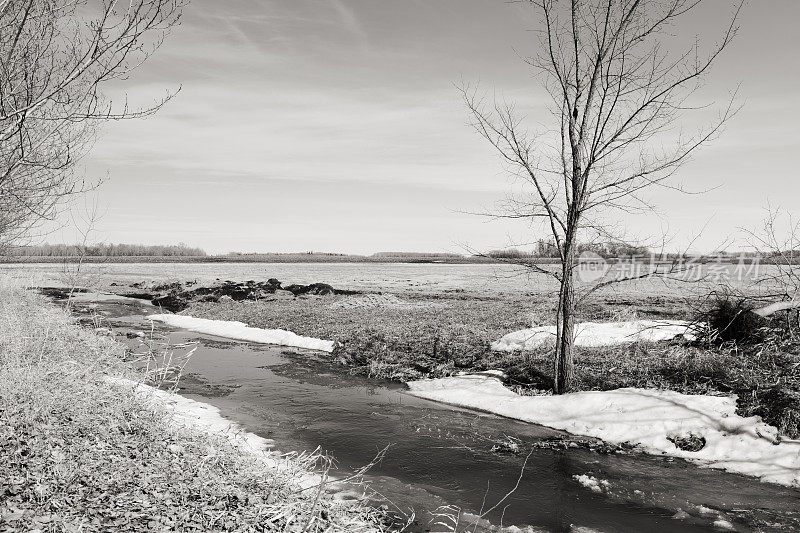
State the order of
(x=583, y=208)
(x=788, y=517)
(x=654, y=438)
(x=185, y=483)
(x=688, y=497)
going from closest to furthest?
(x=185, y=483)
(x=788, y=517)
(x=688, y=497)
(x=654, y=438)
(x=583, y=208)

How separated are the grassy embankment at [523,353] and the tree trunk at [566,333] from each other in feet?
1.62

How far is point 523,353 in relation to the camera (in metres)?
15.3

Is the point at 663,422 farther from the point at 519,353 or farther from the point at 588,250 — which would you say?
the point at 519,353

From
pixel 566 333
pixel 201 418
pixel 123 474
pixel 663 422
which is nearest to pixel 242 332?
pixel 201 418

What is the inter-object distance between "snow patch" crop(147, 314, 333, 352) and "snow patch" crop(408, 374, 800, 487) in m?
8.29

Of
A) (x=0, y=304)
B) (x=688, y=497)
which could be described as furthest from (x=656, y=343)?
(x=0, y=304)

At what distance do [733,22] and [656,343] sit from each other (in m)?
8.08

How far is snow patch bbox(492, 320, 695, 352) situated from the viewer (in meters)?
15.5

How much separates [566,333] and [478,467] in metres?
3.96

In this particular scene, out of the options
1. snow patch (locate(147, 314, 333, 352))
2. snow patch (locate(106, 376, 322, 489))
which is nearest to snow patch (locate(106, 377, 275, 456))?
snow patch (locate(106, 376, 322, 489))

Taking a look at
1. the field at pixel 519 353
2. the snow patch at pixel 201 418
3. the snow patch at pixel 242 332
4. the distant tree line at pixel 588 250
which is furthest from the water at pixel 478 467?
the snow patch at pixel 242 332

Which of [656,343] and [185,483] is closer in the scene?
[185,483]

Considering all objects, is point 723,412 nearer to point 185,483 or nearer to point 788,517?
point 788,517

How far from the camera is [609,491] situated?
308 inches
